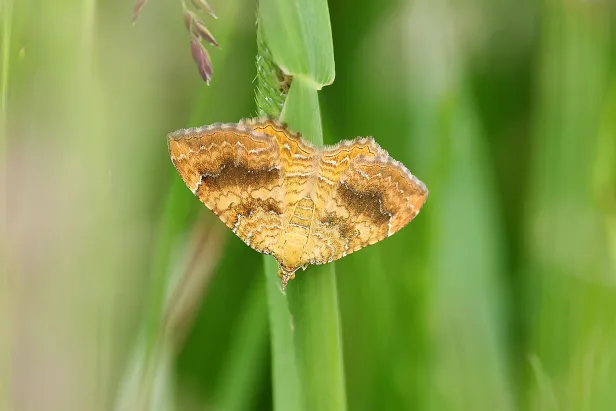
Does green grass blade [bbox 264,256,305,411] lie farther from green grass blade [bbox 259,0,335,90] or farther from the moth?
green grass blade [bbox 259,0,335,90]

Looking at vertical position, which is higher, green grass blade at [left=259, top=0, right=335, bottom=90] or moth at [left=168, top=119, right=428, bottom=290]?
green grass blade at [left=259, top=0, right=335, bottom=90]

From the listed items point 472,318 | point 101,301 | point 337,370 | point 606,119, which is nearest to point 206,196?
point 101,301

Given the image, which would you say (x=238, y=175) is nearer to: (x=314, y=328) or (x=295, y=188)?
(x=295, y=188)

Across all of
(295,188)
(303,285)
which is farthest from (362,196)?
(303,285)

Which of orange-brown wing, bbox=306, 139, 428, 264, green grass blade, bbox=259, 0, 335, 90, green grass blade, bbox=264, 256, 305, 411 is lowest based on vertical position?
green grass blade, bbox=264, 256, 305, 411

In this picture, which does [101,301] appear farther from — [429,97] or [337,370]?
[429,97]

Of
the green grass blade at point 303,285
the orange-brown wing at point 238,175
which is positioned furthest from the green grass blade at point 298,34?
the orange-brown wing at point 238,175

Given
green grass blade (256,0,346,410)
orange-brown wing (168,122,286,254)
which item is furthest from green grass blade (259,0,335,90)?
orange-brown wing (168,122,286,254)

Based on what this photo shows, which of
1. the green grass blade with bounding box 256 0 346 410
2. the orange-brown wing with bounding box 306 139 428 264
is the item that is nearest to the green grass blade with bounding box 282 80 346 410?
the green grass blade with bounding box 256 0 346 410

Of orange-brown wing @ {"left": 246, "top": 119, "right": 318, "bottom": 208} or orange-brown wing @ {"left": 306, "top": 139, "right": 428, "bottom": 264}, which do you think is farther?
orange-brown wing @ {"left": 306, "top": 139, "right": 428, "bottom": 264}
